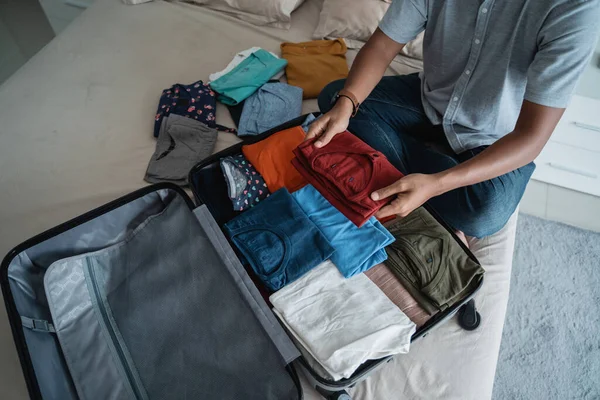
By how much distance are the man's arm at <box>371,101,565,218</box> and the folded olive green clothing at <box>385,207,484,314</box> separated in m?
0.12

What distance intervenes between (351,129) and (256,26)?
0.76 m

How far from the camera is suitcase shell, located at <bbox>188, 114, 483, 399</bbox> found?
73 cm

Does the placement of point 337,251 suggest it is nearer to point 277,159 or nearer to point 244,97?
point 277,159

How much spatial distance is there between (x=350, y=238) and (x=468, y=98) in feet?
1.48

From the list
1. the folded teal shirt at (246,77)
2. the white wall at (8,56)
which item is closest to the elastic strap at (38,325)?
the folded teal shirt at (246,77)

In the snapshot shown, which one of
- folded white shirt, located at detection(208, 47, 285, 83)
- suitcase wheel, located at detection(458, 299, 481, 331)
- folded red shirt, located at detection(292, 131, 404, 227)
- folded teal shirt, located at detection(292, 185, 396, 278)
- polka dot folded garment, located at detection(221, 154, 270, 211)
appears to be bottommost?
suitcase wheel, located at detection(458, 299, 481, 331)

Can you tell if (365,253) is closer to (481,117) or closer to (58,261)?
(481,117)

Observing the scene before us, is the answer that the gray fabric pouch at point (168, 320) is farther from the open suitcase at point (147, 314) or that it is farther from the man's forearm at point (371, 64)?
the man's forearm at point (371, 64)

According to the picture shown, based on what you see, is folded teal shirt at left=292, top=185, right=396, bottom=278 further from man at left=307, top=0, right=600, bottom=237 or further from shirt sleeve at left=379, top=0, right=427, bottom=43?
shirt sleeve at left=379, top=0, right=427, bottom=43

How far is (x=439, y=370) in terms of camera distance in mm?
809

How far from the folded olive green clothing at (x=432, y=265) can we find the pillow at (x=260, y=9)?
103 cm

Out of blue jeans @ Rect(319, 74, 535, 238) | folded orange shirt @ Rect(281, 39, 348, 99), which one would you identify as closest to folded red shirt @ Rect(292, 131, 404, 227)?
blue jeans @ Rect(319, 74, 535, 238)

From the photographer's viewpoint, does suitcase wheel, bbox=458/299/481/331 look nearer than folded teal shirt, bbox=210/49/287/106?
Yes

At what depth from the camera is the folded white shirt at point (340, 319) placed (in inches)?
27.8
